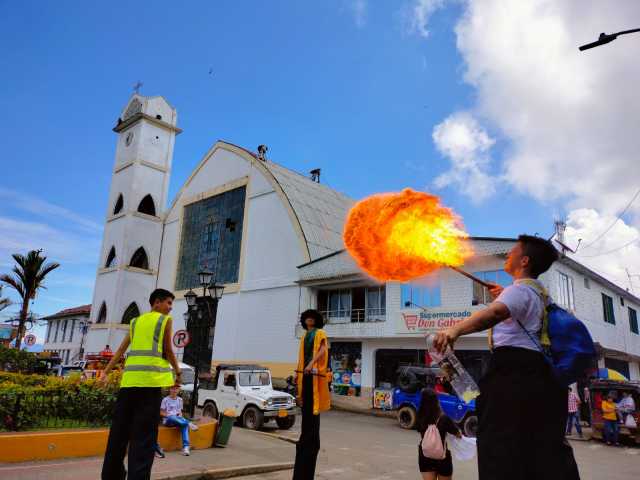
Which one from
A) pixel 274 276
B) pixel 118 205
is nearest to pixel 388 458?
pixel 274 276

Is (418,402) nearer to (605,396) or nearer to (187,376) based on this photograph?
(605,396)

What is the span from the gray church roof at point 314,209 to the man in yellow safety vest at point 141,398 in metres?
24.5

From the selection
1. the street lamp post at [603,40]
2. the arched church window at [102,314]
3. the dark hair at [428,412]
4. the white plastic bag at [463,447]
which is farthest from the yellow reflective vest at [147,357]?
the arched church window at [102,314]

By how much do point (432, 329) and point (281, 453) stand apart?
554 inches

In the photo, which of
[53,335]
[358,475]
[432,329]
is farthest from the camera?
[53,335]

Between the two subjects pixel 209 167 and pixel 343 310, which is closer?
pixel 343 310

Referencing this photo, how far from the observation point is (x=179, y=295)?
37781mm

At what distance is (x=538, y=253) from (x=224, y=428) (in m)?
8.05

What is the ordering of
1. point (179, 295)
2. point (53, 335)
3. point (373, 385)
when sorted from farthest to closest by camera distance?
point (53, 335), point (179, 295), point (373, 385)

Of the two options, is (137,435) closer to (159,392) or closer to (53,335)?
(159,392)

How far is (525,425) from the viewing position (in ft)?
8.55

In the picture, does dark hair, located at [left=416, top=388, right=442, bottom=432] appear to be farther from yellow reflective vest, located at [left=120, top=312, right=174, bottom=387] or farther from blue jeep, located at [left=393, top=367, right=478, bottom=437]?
blue jeep, located at [left=393, top=367, right=478, bottom=437]

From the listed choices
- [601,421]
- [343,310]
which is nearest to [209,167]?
[343,310]

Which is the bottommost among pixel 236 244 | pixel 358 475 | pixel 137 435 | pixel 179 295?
pixel 358 475
